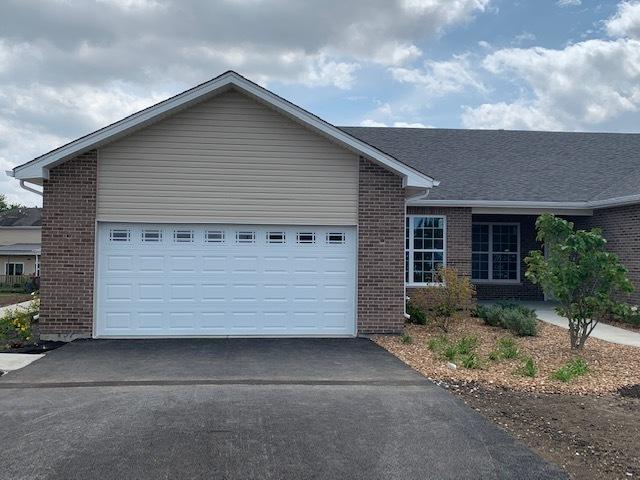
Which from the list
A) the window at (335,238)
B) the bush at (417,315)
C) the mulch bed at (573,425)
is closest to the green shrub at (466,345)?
the mulch bed at (573,425)

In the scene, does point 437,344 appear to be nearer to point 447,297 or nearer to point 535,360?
point 535,360

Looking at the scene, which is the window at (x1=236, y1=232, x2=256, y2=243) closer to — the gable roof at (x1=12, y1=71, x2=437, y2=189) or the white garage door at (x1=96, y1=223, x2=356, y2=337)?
the white garage door at (x1=96, y1=223, x2=356, y2=337)

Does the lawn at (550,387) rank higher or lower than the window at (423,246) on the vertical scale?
lower

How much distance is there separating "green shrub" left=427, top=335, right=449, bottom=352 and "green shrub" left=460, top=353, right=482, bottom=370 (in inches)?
31.0

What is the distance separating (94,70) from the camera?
15148mm

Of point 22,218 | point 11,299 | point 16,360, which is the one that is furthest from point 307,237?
point 22,218

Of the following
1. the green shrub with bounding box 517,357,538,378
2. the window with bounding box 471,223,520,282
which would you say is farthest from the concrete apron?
the window with bounding box 471,223,520,282

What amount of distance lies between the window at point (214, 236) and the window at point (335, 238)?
2.21 metres

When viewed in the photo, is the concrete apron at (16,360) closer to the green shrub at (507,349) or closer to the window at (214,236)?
the window at (214,236)

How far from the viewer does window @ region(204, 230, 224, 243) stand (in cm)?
1088

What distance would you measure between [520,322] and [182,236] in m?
7.43

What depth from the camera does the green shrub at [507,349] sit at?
9.04 m

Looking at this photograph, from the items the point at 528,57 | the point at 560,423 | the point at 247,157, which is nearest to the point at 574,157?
the point at 528,57

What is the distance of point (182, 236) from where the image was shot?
427 inches
